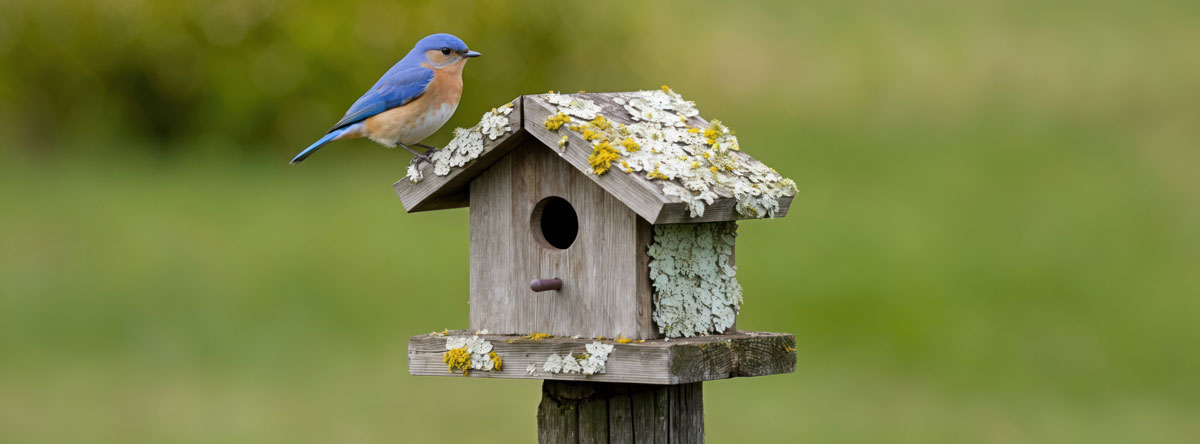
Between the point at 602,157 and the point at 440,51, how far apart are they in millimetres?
943

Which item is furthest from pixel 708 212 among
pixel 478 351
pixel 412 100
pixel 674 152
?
pixel 412 100

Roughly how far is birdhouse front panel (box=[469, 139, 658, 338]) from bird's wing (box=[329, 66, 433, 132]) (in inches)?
15.3

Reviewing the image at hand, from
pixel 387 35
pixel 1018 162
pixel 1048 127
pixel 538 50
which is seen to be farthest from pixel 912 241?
pixel 387 35

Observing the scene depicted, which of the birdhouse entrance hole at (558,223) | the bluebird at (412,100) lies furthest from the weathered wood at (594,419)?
the bluebird at (412,100)

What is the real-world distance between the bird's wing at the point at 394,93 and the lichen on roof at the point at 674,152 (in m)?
0.59

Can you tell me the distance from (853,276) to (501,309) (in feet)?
23.7

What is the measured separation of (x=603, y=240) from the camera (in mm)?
4445

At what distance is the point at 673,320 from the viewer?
442 cm

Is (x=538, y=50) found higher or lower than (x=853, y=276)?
higher

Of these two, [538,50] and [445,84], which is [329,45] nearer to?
[538,50]

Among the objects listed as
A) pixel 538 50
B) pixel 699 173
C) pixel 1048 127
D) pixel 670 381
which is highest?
pixel 538 50

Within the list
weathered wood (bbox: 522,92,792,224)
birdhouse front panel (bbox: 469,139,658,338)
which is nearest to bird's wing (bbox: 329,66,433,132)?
birdhouse front panel (bbox: 469,139,658,338)

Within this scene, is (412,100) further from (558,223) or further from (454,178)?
(558,223)

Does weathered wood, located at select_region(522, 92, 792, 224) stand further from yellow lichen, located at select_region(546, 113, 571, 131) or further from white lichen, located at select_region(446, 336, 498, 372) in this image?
white lichen, located at select_region(446, 336, 498, 372)
